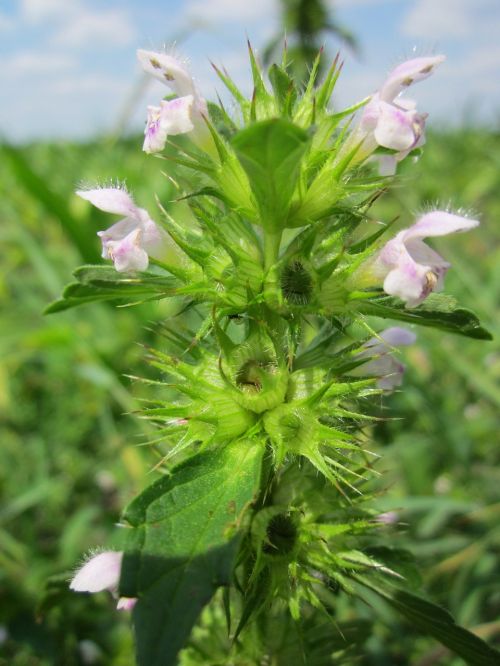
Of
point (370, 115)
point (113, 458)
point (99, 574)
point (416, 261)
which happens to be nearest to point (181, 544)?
point (99, 574)

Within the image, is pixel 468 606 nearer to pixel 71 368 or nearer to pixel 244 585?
pixel 244 585

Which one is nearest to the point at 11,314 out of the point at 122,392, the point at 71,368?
the point at 71,368

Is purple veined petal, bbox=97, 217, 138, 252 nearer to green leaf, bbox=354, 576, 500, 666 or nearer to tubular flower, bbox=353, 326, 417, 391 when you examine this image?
tubular flower, bbox=353, 326, 417, 391

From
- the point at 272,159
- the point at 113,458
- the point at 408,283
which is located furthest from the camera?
the point at 113,458

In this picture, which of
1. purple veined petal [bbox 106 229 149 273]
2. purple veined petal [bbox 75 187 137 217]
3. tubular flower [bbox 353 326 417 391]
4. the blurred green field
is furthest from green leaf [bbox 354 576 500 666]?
purple veined petal [bbox 75 187 137 217]

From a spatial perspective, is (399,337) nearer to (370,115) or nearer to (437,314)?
(437,314)

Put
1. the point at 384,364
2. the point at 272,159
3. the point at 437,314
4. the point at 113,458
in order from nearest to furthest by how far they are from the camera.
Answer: the point at 272,159
the point at 437,314
the point at 384,364
the point at 113,458
